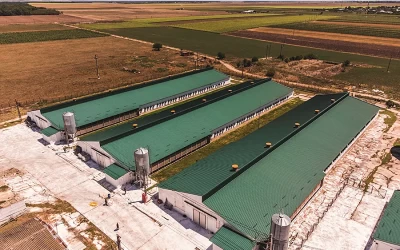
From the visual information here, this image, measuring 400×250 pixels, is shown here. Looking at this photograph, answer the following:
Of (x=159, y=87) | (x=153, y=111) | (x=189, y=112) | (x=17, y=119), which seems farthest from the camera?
(x=159, y=87)

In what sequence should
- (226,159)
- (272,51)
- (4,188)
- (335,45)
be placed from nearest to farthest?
(4,188) < (226,159) < (272,51) < (335,45)

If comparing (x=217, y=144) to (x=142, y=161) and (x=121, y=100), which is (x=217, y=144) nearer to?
(x=142, y=161)

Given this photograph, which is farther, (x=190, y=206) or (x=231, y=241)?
(x=190, y=206)

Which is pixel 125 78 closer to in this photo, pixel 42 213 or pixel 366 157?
pixel 42 213

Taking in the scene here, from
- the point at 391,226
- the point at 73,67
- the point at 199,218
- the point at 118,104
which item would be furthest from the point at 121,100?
the point at 391,226

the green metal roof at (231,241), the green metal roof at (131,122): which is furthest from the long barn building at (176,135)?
the green metal roof at (231,241)

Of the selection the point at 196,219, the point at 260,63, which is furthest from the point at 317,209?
the point at 260,63

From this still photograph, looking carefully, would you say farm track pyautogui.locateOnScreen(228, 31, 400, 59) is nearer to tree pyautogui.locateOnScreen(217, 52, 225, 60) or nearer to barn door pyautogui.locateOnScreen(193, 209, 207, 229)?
tree pyautogui.locateOnScreen(217, 52, 225, 60)

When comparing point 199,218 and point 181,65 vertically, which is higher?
point 181,65
